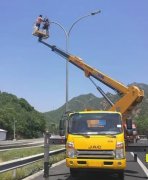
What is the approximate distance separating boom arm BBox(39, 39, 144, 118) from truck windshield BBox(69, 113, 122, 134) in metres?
9.69

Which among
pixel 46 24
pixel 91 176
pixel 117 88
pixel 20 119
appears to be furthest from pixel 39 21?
pixel 20 119

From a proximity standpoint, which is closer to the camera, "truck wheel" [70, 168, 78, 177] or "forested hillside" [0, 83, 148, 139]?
"truck wheel" [70, 168, 78, 177]

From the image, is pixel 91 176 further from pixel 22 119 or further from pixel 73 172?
pixel 22 119

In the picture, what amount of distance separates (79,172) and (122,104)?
10.1 m

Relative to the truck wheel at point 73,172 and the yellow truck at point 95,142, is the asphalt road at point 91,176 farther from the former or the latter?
the yellow truck at point 95,142

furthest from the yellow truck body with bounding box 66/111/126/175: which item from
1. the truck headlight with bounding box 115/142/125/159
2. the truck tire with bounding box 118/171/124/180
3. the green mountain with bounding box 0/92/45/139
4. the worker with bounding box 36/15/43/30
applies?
the green mountain with bounding box 0/92/45/139

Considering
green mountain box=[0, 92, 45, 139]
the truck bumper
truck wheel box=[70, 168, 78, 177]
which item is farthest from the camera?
green mountain box=[0, 92, 45, 139]

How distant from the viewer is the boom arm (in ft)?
84.5

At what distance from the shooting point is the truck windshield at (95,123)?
50.4 feet

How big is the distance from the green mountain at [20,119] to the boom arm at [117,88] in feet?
285

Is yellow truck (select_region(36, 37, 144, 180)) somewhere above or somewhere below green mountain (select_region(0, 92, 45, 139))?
below

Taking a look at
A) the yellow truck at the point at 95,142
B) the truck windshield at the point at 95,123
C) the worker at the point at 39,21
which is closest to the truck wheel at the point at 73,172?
the yellow truck at the point at 95,142

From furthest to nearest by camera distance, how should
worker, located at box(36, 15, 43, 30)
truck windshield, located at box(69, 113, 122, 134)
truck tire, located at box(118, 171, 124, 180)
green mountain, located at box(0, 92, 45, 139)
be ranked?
green mountain, located at box(0, 92, 45, 139), worker, located at box(36, 15, 43, 30), truck windshield, located at box(69, 113, 122, 134), truck tire, located at box(118, 171, 124, 180)

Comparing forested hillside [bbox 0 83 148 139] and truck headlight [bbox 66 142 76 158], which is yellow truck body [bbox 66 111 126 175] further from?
forested hillside [bbox 0 83 148 139]
